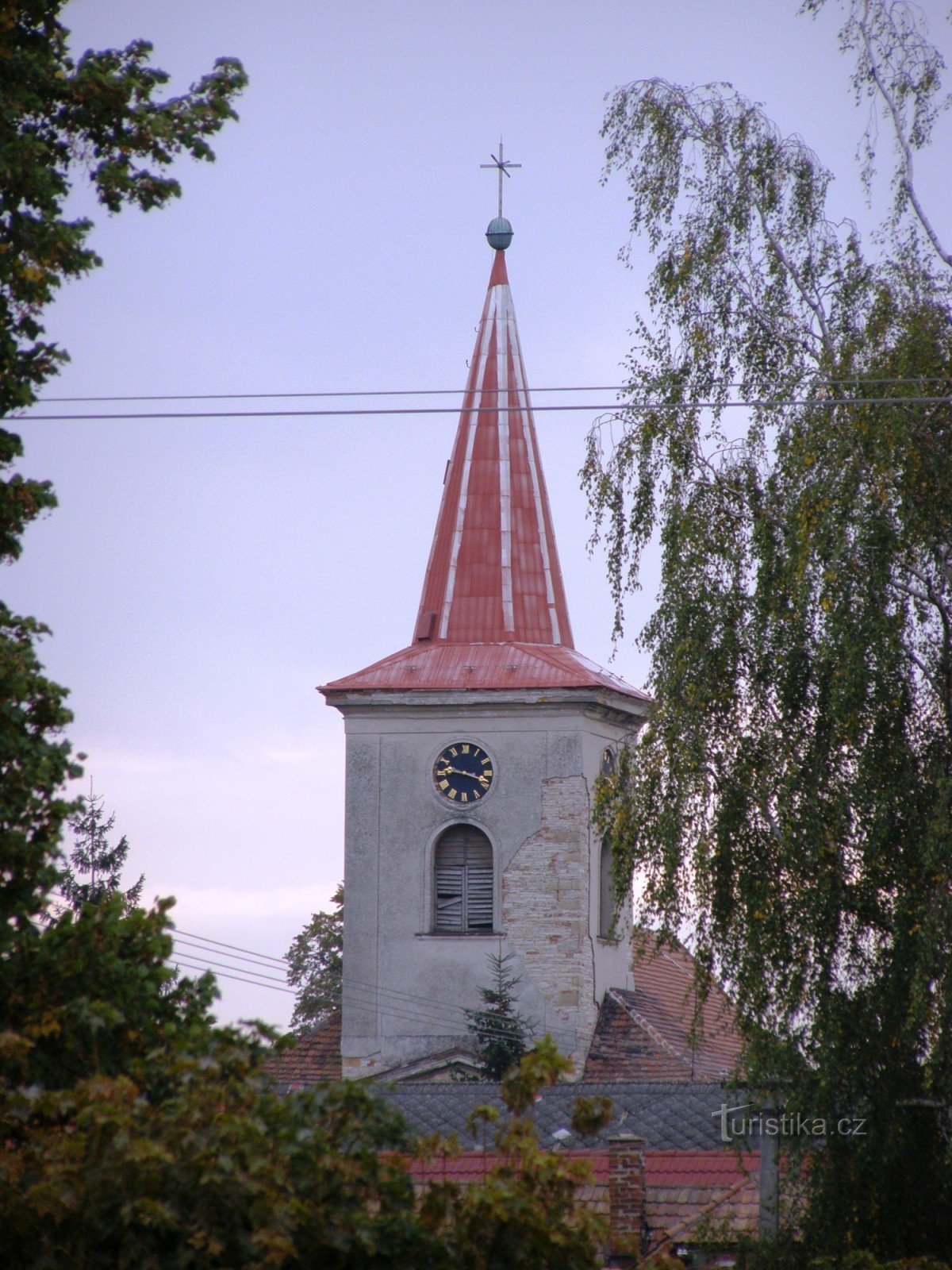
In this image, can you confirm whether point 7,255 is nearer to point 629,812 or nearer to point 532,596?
point 629,812

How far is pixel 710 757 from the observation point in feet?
53.1

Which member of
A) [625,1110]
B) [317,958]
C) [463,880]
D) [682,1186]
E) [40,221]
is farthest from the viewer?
[317,958]

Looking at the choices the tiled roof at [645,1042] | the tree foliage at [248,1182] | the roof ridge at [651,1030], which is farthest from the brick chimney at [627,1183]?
the tree foliage at [248,1182]

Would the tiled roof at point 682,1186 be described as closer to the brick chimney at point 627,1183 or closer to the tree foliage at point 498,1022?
the brick chimney at point 627,1183

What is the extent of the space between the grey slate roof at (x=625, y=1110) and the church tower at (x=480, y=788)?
473 cm

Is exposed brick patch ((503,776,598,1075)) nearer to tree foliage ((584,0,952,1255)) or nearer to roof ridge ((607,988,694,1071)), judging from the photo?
roof ridge ((607,988,694,1071))

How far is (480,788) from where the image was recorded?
36969 mm

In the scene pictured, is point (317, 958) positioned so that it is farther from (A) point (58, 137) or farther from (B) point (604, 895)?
(A) point (58, 137)

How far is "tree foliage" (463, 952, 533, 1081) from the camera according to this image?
A: 33906 mm

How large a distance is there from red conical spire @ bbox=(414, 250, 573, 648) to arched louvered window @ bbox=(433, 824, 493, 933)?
354 cm

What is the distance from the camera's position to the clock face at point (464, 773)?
1455 inches

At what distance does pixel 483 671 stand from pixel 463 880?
3755mm

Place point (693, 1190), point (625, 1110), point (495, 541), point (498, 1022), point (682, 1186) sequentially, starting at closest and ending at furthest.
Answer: point (693, 1190), point (682, 1186), point (625, 1110), point (498, 1022), point (495, 541)

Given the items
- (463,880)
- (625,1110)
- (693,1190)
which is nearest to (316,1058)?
(463,880)
